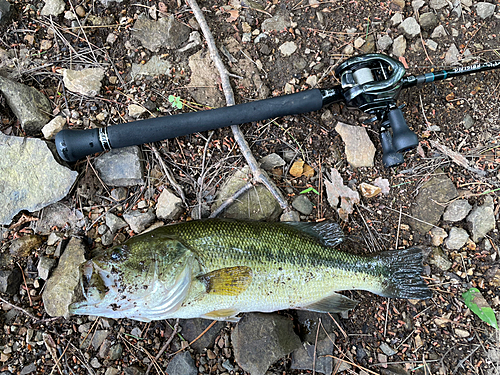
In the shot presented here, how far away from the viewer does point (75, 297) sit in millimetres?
3293

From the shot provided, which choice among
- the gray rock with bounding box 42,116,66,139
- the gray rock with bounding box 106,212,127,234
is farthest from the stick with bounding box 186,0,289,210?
the gray rock with bounding box 42,116,66,139

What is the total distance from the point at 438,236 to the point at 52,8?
5.17 meters

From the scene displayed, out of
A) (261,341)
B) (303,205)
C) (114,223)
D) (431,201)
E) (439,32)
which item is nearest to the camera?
(261,341)

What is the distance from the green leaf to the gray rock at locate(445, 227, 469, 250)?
1.63ft

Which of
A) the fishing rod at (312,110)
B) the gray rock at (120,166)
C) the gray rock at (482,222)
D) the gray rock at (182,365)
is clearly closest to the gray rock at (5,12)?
the fishing rod at (312,110)

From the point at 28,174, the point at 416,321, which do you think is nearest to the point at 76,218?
the point at 28,174

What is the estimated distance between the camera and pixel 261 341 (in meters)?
3.24

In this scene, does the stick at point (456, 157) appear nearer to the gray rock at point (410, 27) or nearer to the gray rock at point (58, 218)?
the gray rock at point (410, 27)

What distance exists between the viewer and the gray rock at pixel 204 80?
374 cm

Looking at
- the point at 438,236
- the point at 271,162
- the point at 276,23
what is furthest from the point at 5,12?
the point at 438,236

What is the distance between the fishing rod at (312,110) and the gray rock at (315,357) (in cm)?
214

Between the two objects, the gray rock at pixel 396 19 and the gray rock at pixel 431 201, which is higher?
the gray rock at pixel 396 19

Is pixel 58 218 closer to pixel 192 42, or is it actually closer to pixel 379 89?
pixel 192 42

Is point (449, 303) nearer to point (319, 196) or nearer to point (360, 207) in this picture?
point (360, 207)
